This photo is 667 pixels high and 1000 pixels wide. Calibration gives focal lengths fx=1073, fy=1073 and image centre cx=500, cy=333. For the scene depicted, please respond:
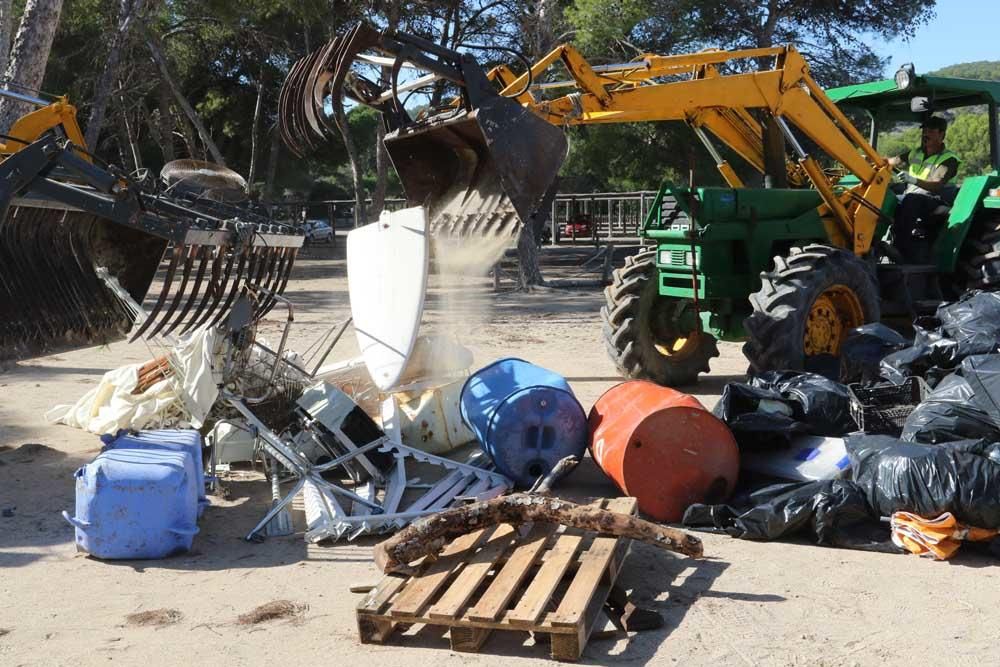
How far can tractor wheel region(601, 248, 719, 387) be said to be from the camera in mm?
9531

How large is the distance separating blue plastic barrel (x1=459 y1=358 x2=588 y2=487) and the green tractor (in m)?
2.25

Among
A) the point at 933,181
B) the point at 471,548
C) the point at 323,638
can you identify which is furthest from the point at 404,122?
the point at 933,181

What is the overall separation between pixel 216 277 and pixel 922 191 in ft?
21.6

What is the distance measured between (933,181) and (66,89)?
2414 cm

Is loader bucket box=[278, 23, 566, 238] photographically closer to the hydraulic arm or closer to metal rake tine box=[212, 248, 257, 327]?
the hydraulic arm

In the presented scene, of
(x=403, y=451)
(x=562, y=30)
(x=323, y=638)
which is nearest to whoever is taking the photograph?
(x=323, y=638)

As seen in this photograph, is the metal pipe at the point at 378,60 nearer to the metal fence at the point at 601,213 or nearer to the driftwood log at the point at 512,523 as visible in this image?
the driftwood log at the point at 512,523

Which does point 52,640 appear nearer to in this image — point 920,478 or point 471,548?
point 471,548

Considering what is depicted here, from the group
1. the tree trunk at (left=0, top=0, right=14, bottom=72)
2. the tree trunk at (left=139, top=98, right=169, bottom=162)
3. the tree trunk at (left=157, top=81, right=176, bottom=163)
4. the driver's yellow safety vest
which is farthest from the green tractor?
the tree trunk at (left=139, top=98, right=169, bottom=162)

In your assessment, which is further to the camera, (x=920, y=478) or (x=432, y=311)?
(x=432, y=311)

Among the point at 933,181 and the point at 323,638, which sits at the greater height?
the point at 933,181

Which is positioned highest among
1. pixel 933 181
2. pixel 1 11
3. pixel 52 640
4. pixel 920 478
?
pixel 1 11

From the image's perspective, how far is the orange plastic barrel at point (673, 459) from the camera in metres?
→ 5.90

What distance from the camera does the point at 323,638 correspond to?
4418mm
